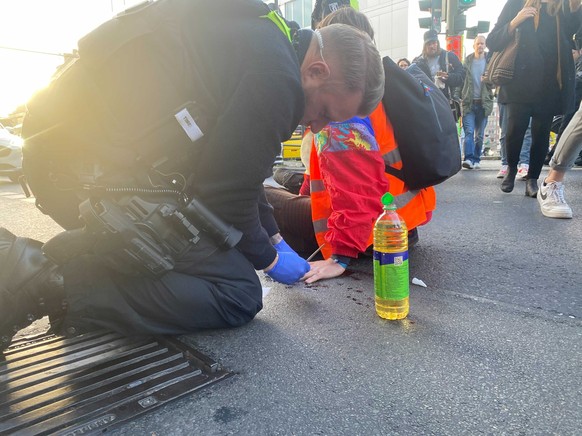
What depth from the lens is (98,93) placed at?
141 centimetres

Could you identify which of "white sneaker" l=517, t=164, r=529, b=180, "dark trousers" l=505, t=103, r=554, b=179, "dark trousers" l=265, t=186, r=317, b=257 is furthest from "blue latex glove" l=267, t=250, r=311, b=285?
"white sneaker" l=517, t=164, r=529, b=180

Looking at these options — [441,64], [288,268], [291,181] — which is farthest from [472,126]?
[288,268]

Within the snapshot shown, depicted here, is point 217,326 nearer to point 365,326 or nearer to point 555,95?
point 365,326

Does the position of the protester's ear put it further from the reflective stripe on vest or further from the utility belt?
Answer: the utility belt

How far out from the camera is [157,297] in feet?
4.97

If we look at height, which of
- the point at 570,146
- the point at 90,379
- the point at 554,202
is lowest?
the point at 554,202

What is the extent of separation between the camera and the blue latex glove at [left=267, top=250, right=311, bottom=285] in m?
1.83

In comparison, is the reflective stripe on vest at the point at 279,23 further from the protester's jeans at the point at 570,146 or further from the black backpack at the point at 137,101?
the protester's jeans at the point at 570,146

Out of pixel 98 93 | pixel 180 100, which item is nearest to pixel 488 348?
pixel 180 100

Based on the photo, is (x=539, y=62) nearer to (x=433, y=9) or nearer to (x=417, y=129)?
(x=417, y=129)

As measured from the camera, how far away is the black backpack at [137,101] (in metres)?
1.37

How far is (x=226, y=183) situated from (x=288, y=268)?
54 centimetres

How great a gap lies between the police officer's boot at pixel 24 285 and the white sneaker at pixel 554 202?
309 centimetres

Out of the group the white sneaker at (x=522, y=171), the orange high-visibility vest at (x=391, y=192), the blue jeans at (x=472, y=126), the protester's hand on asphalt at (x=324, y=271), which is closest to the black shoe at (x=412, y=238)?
the orange high-visibility vest at (x=391, y=192)
